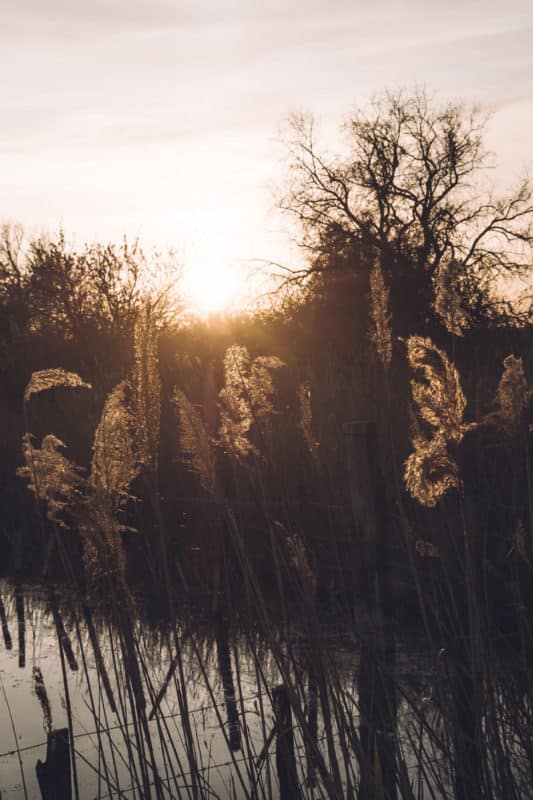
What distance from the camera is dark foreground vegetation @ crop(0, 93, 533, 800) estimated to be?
7.20 feet

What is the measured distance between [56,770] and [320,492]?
470 centimetres

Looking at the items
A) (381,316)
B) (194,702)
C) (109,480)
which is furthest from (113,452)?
(194,702)

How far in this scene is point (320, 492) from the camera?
290 inches

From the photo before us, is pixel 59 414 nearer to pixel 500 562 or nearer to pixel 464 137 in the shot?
pixel 500 562

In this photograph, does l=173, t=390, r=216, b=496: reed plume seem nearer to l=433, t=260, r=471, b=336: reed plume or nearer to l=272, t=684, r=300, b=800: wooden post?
l=272, t=684, r=300, b=800: wooden post

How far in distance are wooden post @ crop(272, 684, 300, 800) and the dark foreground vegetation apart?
0.6 inches

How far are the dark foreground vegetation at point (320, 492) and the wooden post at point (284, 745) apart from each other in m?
0.02

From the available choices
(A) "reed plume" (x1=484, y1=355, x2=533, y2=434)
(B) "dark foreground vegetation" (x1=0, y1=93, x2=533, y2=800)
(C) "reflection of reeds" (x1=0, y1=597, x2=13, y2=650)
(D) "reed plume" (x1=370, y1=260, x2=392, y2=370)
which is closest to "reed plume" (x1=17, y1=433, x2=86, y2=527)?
(B) "dark foreground vegetation" (x1=0, y1=93, x2=533, y2=800)

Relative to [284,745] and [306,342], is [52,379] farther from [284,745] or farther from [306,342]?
[306,342]

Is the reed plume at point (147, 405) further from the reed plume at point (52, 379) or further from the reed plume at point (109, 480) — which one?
the reed plume at point (52, 379)

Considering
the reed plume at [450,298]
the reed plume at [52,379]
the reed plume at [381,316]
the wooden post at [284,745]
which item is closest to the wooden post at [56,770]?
the wooden post at [284,745]

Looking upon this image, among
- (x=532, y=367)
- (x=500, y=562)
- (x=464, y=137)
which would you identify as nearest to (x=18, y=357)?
(x=464, y=137)

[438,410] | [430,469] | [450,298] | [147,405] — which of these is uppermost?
[450,298]

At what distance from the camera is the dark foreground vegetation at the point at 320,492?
220cm
